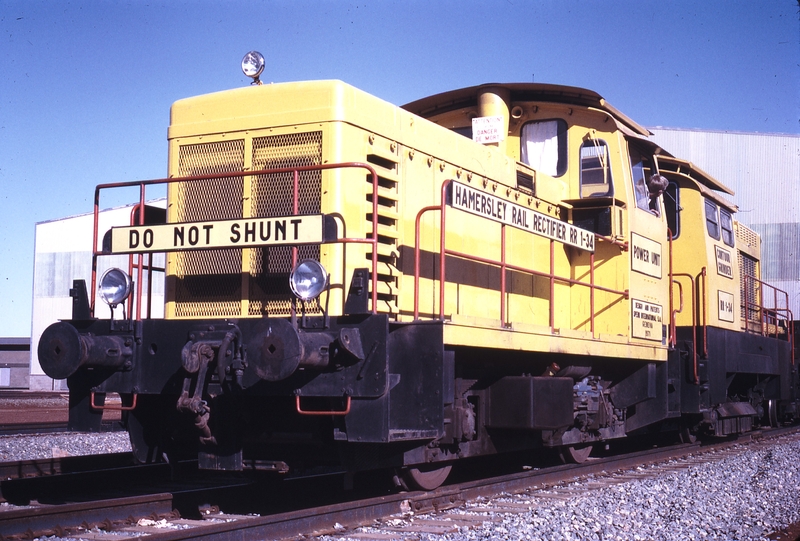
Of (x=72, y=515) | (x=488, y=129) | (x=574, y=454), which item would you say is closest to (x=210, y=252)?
(x=72, y=515)

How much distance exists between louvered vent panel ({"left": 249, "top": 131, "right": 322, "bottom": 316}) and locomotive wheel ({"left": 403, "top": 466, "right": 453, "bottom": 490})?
158 centimetres

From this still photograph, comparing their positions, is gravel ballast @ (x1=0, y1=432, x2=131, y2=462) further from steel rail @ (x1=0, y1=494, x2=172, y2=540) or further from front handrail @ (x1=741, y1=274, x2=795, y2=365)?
front handrail @ (x1=741, y1=274, x2=795, y2=365)

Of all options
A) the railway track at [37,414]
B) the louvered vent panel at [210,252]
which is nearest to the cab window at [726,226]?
the louvered vent panel at [210,252]

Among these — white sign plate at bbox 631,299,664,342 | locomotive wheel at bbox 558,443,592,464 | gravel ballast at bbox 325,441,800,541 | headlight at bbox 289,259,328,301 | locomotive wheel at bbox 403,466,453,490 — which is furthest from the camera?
locomotive wheel at bbox 558,443,592,464

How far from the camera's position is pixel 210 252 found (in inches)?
246

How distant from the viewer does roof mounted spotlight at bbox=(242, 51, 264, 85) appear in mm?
6461

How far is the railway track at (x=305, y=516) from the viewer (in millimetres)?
5125

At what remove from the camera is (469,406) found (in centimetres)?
684

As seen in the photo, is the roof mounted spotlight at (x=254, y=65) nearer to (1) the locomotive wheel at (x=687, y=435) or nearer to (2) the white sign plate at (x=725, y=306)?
Result: (2) the white sign plate at (x=725, y=306)

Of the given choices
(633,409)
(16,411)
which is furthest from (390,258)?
(16,411)

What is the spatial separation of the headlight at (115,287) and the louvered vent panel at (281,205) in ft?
2.76

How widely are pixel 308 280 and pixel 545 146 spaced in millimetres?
4058

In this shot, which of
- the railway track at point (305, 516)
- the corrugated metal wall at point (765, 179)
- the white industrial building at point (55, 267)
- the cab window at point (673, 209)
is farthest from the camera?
the white industrial building at point (55, 267)

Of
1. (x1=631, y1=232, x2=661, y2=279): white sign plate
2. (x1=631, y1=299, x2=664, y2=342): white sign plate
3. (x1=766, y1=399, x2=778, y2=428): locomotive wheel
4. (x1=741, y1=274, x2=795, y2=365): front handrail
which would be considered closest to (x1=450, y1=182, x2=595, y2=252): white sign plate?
(x1=631, y1=232, x2=661, y2=279): white sign plate
